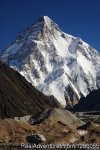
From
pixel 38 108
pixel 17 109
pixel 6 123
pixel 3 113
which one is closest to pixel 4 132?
pixel 6 123

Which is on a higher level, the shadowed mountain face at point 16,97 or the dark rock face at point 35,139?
the shadowed mountain face at point 16,97

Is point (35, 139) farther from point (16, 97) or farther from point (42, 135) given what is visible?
point (16, 97)

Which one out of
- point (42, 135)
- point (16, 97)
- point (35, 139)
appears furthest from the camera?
point (16, 97)

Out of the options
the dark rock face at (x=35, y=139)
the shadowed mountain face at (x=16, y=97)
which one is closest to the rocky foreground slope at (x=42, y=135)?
the dark rock face at (x=35, y=139)

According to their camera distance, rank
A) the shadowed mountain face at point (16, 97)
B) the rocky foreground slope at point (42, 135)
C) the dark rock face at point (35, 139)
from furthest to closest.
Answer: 1. the shadowed mountain face at point (16, 97)
2. the dark rock face at point (35, 139)
3. the rocky foreground slope at point (42, 135)

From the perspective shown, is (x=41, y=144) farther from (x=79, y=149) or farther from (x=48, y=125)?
(x=48, y=125)

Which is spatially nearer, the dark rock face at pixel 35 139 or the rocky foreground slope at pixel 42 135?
the rocky foreground slope at pixel 42 135

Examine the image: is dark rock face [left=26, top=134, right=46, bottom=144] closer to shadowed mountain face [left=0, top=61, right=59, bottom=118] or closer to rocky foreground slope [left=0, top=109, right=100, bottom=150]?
rocky foreground slope [left=0, top=109, right=100, bottom=150]

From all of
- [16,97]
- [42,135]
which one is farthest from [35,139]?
[16,97]

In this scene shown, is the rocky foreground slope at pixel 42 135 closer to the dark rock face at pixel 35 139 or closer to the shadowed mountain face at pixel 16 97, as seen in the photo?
the dark rock face at pixel 35 139
